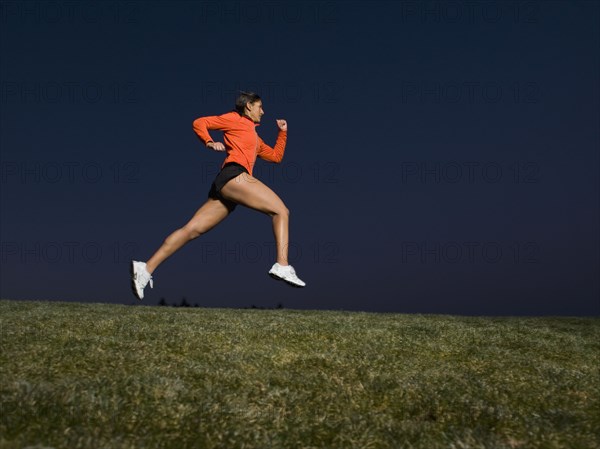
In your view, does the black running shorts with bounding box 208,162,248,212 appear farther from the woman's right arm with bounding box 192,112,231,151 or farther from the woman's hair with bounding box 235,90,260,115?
the woman's hair with bounding box 235,90,260,115

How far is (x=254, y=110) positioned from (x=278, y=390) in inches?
282

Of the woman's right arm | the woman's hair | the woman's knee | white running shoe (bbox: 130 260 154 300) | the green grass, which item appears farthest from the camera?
the woman's hair

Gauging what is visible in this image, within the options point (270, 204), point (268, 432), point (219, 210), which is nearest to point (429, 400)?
point (268, 432)

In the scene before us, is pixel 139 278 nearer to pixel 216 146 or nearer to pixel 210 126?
pixel 216 146

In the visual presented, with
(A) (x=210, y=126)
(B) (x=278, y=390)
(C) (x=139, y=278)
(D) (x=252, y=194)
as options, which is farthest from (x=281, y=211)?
(B) (x=278, y=390)

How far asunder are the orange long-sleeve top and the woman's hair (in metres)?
0.18

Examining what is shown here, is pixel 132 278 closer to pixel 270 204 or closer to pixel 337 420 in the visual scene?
pixel 270 204

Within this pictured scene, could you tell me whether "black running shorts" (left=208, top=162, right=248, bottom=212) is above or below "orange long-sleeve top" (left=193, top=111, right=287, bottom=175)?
below

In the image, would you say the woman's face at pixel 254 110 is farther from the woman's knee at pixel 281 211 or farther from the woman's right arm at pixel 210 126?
the woman's knee at pixel 281 211

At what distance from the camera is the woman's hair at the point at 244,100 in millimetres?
12648

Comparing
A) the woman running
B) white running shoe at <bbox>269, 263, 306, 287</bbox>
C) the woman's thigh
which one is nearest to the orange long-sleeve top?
the woman running

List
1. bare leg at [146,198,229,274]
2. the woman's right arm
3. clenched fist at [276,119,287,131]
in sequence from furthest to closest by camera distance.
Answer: clenched fist at [276,119,287,131] < bare leg at [146,198,229,274] < the woman's right arm

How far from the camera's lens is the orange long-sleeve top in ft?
39.3

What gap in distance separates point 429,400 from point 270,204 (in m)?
5.65
